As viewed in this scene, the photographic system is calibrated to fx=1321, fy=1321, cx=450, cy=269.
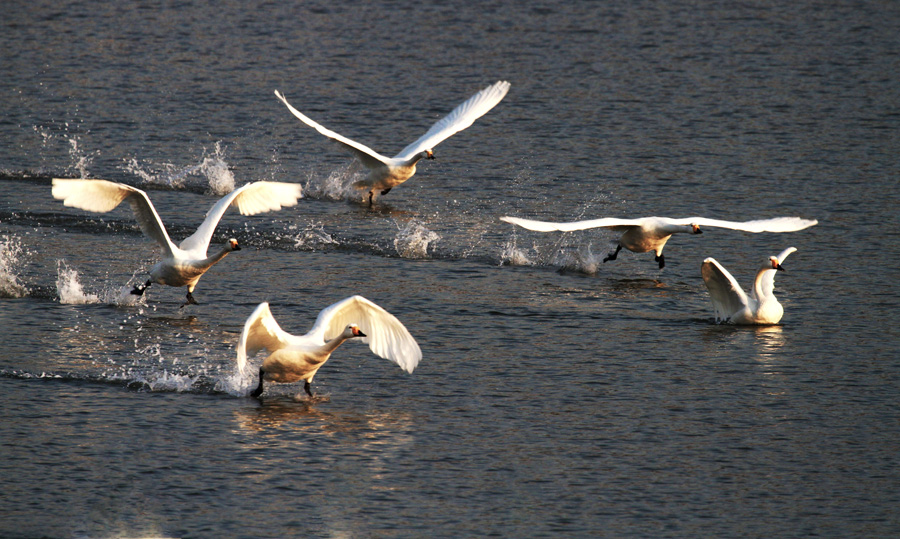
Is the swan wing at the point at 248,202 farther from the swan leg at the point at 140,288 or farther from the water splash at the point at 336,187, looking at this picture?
the water splash at the point at 336,187

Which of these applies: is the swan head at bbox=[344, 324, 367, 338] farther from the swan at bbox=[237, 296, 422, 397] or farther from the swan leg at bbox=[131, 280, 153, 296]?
the swan leg at bbox=[131, 280, 153, 296]

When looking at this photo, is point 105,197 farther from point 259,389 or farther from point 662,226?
point 662,226

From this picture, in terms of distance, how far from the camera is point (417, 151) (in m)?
16.5

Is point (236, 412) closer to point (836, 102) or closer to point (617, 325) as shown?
point (617, 325)

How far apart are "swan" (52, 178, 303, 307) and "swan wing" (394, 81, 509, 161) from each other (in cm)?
396

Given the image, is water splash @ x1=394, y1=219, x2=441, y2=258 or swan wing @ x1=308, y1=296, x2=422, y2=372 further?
water splash @ x1=394, y1=219, x2=441, y2=258

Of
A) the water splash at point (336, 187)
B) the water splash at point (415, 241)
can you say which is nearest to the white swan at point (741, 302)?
the water splash at point (415, 241)

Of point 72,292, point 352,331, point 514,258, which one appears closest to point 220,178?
point 514,258

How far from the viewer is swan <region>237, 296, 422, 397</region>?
9945 mm

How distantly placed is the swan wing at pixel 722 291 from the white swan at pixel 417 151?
15.7 ft

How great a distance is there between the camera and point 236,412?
9.92 m

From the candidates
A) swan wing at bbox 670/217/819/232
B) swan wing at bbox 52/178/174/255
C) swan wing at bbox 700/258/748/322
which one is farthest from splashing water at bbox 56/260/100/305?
swan wing at bbox 670/217/819/232

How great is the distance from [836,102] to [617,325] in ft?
36.7

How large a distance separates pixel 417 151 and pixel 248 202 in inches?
162
